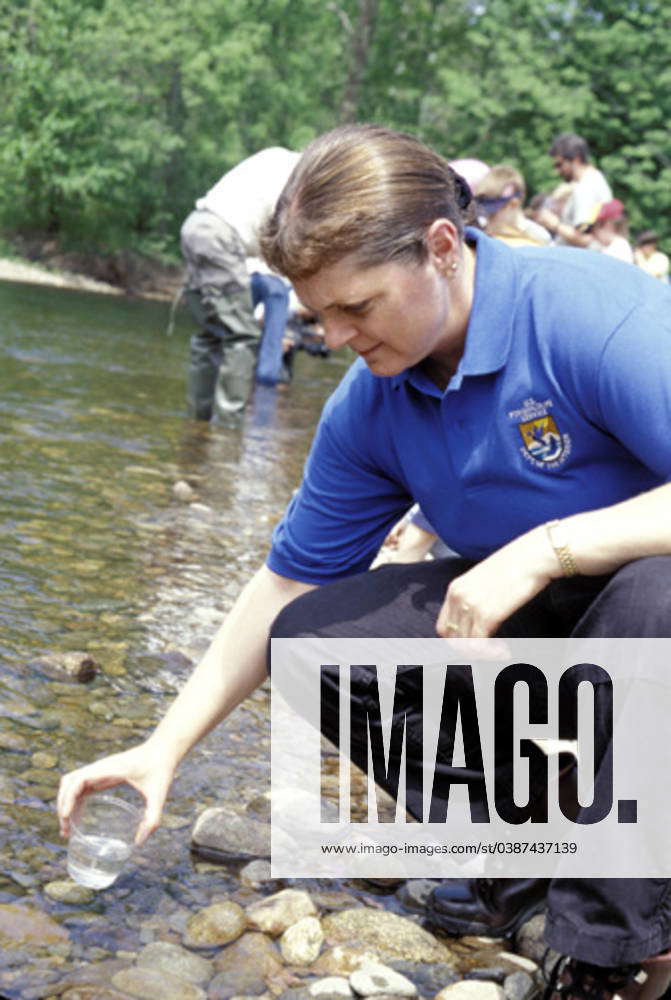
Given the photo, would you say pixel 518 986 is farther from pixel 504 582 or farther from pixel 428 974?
pixel 504 582

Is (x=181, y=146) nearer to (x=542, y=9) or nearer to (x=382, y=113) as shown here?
(x=382, y=113)

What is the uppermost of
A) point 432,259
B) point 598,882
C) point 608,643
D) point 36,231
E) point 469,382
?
point 432,259

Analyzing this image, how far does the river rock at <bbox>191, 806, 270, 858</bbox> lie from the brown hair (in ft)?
3.35

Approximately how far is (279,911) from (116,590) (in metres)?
1.82

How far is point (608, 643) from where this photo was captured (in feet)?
6.06

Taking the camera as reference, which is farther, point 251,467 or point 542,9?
point 542,9

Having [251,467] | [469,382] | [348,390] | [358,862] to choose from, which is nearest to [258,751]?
[358,862]

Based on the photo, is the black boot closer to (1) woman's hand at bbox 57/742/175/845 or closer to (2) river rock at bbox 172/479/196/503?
(1) woman's hand at bbox 57/742/175/845

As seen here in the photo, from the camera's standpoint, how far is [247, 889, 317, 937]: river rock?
2084 mm

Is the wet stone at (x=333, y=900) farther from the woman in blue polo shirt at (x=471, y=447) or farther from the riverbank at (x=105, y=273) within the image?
the riverbank at (x=105, y=273)

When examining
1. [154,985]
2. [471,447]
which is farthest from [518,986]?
[471,447]

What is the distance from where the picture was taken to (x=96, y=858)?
2.10 metres

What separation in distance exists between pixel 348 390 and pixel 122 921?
98 centimetres

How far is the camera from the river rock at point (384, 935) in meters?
2.09
